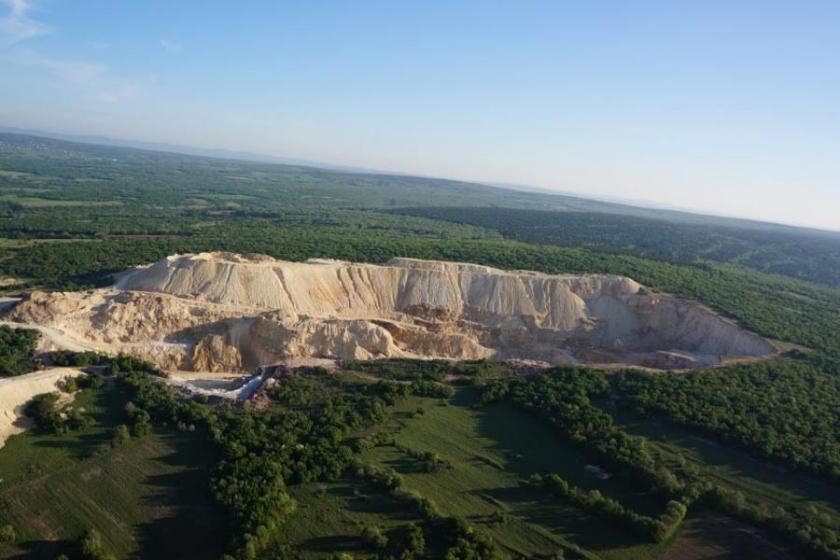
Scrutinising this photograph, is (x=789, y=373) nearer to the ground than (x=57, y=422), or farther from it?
farther from it

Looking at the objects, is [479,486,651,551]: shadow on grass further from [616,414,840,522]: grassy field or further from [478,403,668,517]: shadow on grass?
[616,414,840,522]: grassy field

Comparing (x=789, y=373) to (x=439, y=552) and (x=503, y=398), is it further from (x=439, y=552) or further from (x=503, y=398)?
(x=439, y=552)

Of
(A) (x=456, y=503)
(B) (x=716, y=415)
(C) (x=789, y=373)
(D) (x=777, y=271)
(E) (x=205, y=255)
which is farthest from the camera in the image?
(D) (x=777, y=271)

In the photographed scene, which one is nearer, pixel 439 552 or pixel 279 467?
pixel 439 552

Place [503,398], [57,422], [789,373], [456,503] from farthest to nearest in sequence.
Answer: [789,373] < [503,398] < [57,422] < [456,503]

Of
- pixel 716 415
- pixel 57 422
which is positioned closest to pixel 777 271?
pixel 716 415

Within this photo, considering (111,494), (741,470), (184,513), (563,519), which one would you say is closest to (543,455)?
(563,519)

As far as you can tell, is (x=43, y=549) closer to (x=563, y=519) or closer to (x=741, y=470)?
(x=563, y=519)
